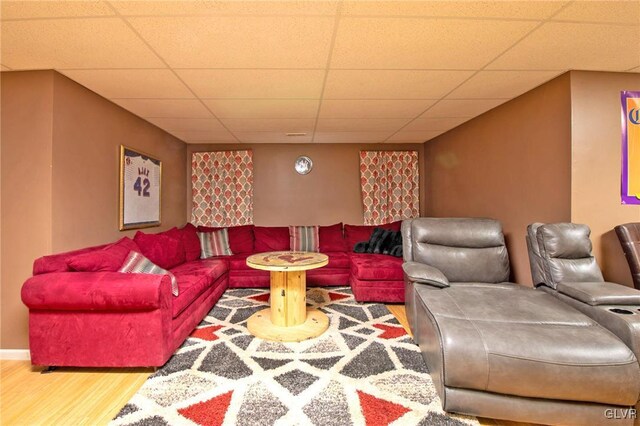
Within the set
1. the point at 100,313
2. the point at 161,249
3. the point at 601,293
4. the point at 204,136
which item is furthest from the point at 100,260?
the point at 601,293

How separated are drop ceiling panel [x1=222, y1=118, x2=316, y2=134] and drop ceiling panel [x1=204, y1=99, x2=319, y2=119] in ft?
0.51

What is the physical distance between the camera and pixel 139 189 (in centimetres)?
324

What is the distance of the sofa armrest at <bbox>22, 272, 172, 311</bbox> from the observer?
6.02ft

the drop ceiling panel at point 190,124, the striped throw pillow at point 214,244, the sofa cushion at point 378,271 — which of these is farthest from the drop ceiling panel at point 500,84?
the striped throw pillow at point 214,244

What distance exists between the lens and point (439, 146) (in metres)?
4.38

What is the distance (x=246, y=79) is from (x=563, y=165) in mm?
2739

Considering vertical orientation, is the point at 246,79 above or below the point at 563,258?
above

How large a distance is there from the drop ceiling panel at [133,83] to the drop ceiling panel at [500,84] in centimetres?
254

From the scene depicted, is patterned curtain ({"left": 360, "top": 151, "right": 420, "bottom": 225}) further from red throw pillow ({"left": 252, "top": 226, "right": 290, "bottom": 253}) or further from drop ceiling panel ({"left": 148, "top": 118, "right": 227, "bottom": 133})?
drop ceiling panel ({"left": 148, "top": 118, "right": 227, "bottom": 133})

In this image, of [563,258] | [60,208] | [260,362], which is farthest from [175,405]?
[563,258]

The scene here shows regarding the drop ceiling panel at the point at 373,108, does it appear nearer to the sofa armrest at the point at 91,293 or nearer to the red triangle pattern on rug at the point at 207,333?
the sofa armrest at the point at 91,293

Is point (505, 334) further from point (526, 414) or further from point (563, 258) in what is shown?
point (563, 258)

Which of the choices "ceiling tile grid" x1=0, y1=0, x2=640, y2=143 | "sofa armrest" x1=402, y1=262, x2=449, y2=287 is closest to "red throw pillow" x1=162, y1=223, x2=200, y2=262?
"ceiling tile grid" x1=0, y1=0, x2=640, y2=143

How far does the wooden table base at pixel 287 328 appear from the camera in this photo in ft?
7.88
